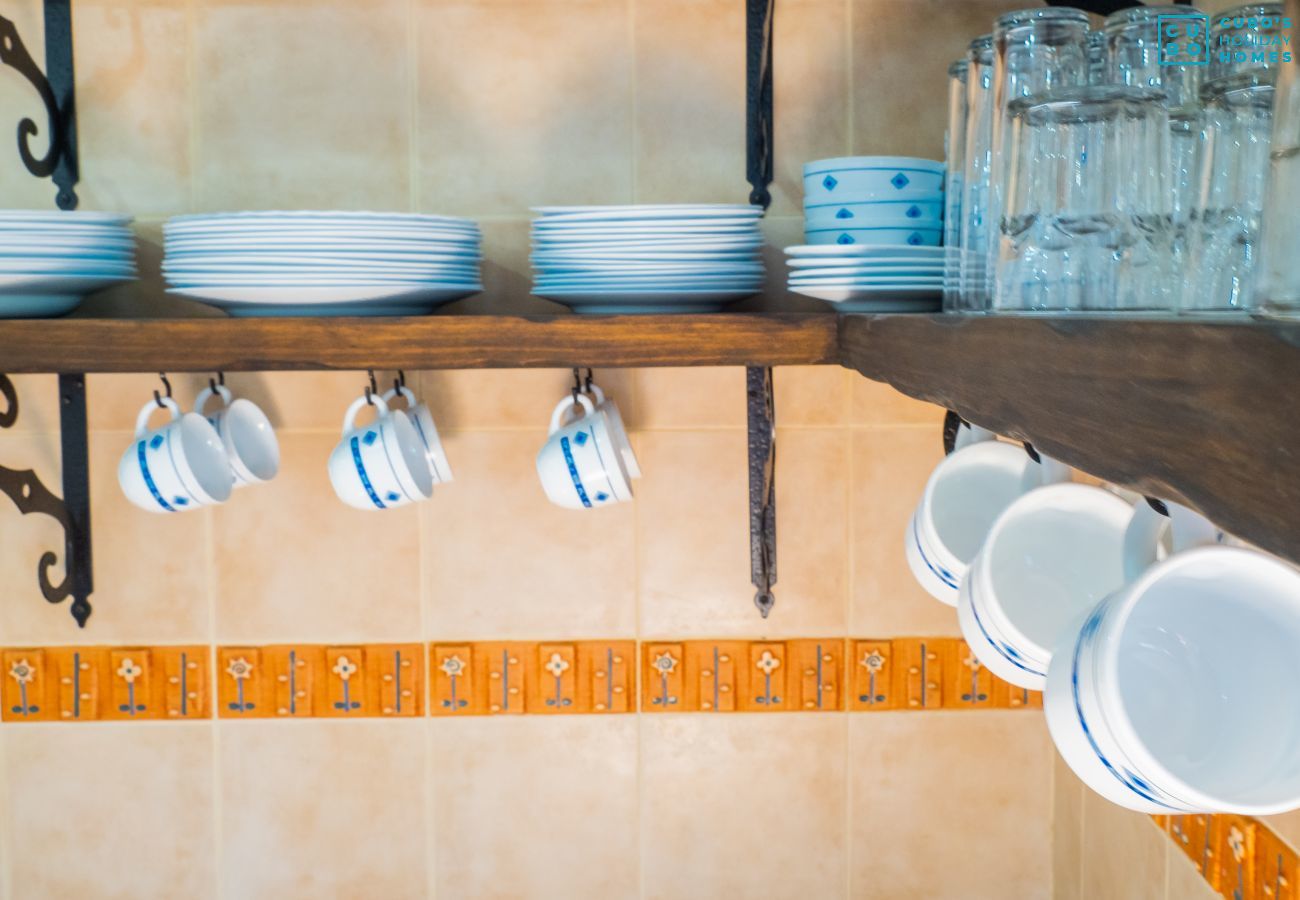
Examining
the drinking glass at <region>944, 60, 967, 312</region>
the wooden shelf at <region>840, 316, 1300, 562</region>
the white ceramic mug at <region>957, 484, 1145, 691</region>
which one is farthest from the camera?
the drinking glass at <region>944, 60, 967, 312</region>

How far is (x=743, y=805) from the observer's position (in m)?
1.40

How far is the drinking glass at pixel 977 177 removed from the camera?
855mm

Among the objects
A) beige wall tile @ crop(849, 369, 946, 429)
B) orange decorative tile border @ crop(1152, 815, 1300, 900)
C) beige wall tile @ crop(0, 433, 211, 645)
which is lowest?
orange decorative tile border @ crop(1152, 815, 1300, 900)

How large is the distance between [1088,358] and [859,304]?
65 cm

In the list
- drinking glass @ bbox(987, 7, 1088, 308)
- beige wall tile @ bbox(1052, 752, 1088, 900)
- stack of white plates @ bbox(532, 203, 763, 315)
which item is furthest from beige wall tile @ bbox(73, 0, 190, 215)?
beige wall tile @ bbox(1052, 752, 1088, 900)

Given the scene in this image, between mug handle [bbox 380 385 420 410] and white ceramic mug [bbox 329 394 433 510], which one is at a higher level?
mug handle [bbox 380 385 420 410]

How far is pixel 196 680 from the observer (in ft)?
4.53

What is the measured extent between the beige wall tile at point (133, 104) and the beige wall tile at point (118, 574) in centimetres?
29

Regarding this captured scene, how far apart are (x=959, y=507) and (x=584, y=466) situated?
36cm

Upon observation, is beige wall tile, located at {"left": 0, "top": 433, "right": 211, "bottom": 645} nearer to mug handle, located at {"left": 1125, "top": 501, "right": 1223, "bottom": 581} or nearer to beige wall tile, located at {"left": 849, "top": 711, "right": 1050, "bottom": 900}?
beige wall tile, located at {"left": 849, "top": 711, "right": 1050, "bottom": 900}

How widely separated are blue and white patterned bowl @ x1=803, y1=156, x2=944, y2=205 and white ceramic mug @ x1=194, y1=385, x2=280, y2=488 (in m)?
0.65

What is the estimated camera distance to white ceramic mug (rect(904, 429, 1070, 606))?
1.03 metres

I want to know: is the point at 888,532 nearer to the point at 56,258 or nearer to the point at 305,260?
the point at 305,260

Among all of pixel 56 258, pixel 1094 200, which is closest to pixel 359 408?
pixel 56 258
